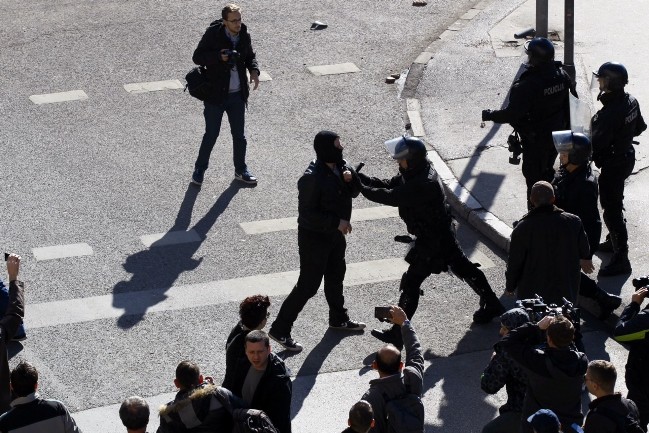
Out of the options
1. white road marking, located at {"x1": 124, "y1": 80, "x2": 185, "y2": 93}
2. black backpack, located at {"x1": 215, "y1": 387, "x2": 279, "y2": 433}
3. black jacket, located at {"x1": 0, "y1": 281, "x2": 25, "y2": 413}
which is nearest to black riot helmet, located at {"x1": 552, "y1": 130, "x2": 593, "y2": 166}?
black backpack, located at {"x1": 215, "y1": 387, "x2": 279, "y2": 433}

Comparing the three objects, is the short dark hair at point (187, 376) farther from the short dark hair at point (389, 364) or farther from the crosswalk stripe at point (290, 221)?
the crosswalk stripe at point (290, 221)

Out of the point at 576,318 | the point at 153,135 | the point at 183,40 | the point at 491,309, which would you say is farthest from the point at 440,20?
the point at 576,318

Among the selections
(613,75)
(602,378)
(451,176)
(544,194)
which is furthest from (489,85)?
(602,378)

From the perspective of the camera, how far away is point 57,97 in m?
14.2

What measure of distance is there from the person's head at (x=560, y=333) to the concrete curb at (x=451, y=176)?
13.7 ft

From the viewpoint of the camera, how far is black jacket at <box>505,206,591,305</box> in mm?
8320

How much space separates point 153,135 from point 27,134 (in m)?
1.42

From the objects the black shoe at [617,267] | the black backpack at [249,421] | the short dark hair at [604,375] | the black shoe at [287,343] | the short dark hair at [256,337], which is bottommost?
the black shoe at [617,267]

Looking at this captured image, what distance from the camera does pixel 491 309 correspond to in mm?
9453

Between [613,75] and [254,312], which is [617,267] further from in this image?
[254,312]

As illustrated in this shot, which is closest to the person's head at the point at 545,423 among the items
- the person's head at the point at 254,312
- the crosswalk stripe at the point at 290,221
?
the person's head at the point at 254,312

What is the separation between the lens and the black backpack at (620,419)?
20.6 ft

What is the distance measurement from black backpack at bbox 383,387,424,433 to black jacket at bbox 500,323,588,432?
2.35ft

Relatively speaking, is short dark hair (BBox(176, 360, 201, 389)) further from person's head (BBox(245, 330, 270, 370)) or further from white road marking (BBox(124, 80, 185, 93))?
white road marking (BBox(124, 80, 185, 93))
